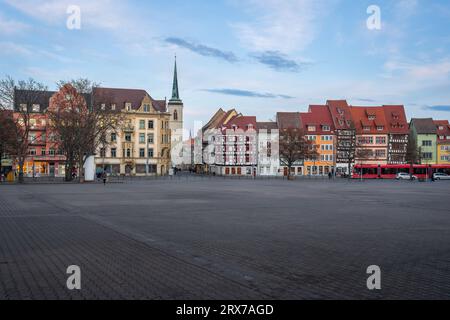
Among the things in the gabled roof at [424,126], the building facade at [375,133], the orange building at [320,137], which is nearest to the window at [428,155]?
the gabled roof at [424,126]

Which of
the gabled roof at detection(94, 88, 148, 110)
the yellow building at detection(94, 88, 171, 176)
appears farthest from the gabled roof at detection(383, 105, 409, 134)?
the gabled roof at detection(94, 88, 148, 110)

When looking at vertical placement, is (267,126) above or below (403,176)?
above

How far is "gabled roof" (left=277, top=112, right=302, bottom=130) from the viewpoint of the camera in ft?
345

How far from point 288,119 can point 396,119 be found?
932 inches

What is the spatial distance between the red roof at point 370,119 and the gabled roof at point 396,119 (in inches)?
48.6

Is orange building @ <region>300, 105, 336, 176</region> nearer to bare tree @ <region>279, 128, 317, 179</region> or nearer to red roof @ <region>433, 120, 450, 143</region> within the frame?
bare tree @ <region>279, 128, 317, 179</region>

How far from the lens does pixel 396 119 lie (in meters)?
108

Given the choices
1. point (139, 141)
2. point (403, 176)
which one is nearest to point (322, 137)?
point (403, 176)

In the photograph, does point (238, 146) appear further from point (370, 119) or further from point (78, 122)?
point (78, 122)

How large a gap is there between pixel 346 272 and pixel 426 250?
3639 millimetres

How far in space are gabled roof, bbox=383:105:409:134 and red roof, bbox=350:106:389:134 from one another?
1235 mm

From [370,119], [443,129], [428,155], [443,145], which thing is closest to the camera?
[370,119]
